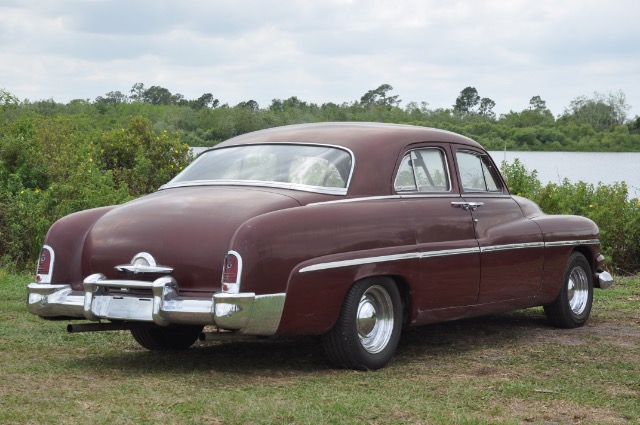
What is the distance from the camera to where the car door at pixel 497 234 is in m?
8.13

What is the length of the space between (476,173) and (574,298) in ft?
5.52

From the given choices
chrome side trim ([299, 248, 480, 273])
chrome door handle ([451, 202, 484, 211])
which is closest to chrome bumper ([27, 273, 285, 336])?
chrome side trim ([299, 248, 480, 273])

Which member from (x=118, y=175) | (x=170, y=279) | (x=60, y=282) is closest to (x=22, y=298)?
(x=60, y=282)

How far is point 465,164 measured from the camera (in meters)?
8.53

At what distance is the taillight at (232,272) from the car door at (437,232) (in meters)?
1.64

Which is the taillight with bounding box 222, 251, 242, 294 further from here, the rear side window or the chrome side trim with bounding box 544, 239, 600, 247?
the chrome side trim with bounding box 544, 239, 600, 247

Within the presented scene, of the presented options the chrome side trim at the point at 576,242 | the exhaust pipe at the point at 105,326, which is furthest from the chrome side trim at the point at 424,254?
the exhaust pipe at the point at 105,326

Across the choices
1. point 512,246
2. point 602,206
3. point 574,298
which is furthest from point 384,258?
A: point 602,206

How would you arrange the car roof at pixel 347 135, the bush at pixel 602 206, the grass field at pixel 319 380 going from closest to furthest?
the grass field at pixel 319 380, the car roof at pixel 347 135, the bush at pixel 602 206

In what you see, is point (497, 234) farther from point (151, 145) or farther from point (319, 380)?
point (151, 145)

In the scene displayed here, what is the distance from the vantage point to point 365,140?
755 centimetres

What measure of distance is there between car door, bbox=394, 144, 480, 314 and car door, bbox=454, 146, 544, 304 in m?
0.14

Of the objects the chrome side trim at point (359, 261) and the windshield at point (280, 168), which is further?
the windshield at point (280, 168)

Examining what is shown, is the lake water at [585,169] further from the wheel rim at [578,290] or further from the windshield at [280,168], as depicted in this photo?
the windshield at [280,168]
